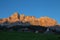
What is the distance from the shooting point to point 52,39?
12.9 meters

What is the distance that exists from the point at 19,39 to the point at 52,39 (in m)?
2.74

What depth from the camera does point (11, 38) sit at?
479 inches

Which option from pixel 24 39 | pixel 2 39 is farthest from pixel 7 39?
pixel 24 39

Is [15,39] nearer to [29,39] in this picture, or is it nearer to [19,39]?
[19,39]

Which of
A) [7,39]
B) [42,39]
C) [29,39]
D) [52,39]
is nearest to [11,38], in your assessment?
[7,39]

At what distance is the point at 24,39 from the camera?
12.0 metres

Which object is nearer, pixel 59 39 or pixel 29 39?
pixel 29 39

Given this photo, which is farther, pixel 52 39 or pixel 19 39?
pixel 52 39

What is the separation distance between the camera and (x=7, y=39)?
11.9 m

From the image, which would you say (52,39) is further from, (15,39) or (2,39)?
(2,39)

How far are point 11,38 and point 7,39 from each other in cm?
40

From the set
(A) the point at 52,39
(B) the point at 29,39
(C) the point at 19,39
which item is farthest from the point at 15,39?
(A) the point at 52,39

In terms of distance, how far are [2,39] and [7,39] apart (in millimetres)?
375

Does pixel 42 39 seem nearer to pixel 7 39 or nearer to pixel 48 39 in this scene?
pixel 48 39
